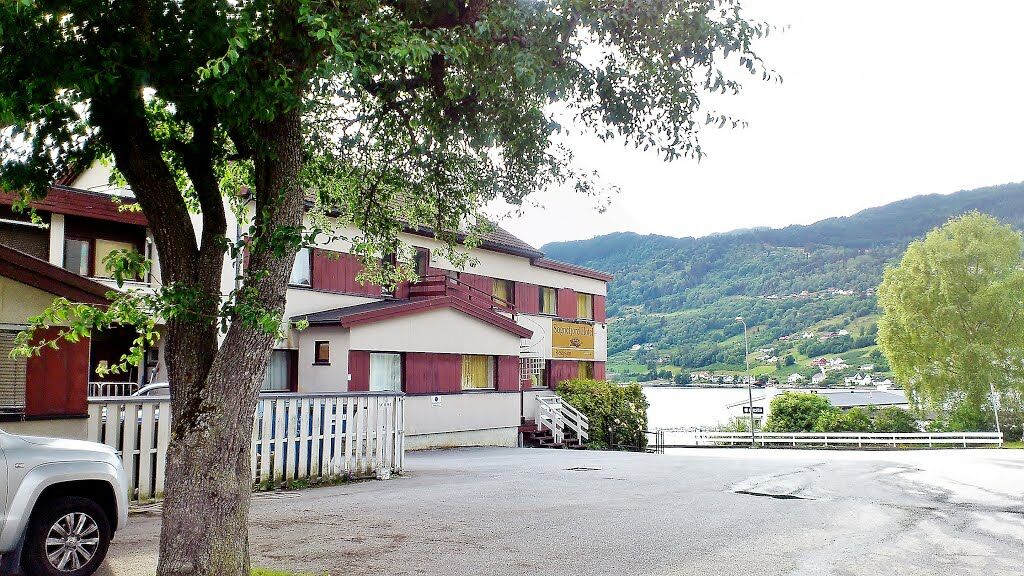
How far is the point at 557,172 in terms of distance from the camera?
37.9ft

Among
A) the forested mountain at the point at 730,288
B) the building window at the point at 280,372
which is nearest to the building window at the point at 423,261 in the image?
the building window at the point at 280,372

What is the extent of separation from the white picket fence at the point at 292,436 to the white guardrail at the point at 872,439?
120 feet

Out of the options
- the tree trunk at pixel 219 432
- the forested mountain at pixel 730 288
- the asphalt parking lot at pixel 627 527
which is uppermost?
the forested mountain at pixel 730 288

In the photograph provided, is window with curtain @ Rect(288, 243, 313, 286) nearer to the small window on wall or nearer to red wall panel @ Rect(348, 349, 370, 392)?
red wall panel @ Rect(348, 349, 370, 392)

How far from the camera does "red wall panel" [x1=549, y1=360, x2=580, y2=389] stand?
36438mm

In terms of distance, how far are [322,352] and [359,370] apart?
1.25m

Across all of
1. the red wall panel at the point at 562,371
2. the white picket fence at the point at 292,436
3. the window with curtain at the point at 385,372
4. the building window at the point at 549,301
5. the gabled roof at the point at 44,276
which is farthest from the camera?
the building window at the point at 549,301

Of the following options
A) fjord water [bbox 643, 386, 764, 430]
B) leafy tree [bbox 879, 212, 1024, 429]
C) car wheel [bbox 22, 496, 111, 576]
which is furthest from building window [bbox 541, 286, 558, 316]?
fjord water [bbox 643, 386, 764, 430]

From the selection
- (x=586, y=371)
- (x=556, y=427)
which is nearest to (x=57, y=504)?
(x=556, y=427)

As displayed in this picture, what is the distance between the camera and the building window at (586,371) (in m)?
38.7

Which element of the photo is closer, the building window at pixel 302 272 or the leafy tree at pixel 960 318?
the building window at pixel 302 272

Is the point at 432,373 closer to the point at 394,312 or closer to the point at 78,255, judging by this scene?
the point at 394,312

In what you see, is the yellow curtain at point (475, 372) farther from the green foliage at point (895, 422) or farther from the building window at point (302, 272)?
the green foliage at point (895, 422)

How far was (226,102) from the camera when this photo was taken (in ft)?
19.8
